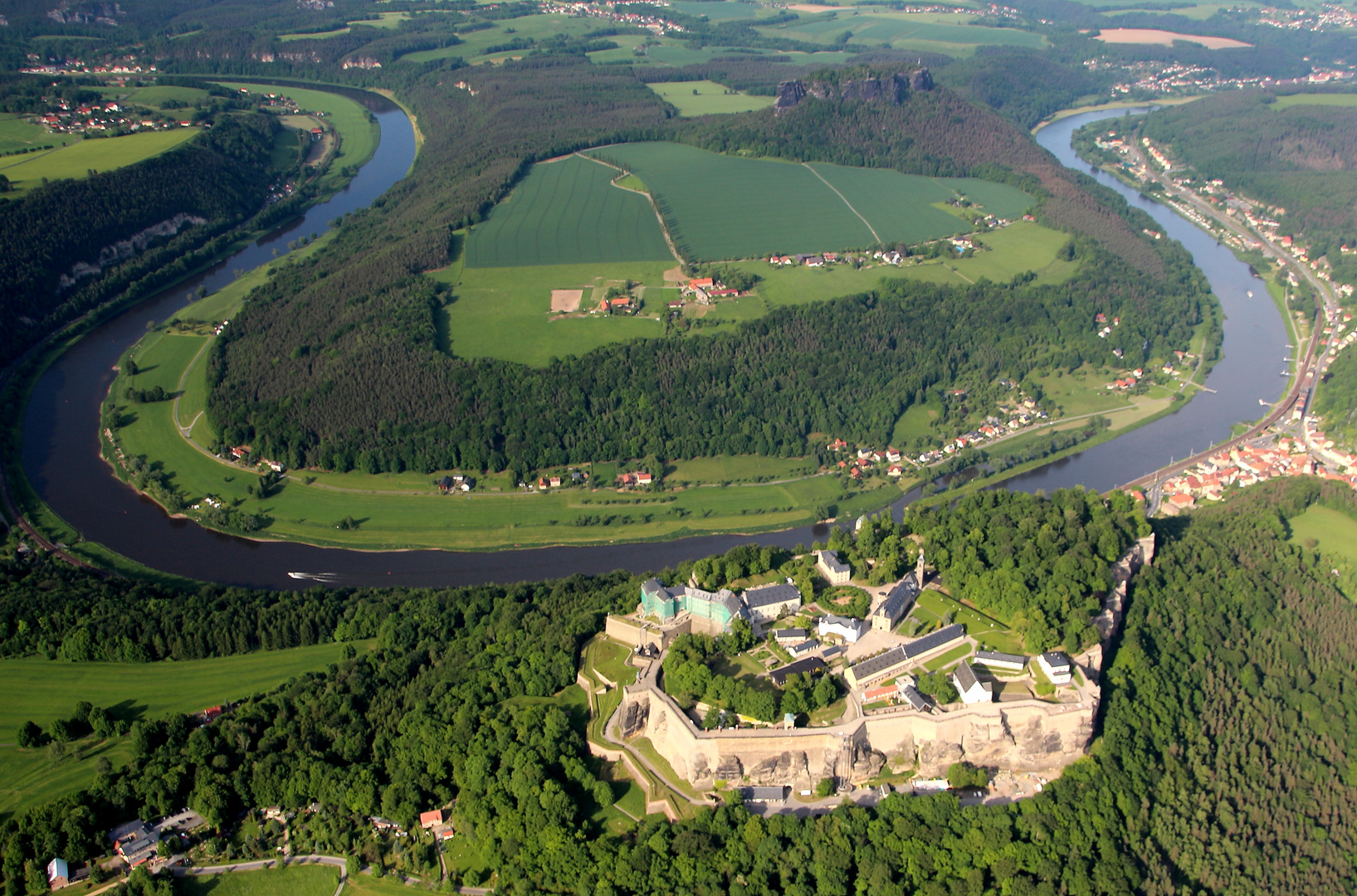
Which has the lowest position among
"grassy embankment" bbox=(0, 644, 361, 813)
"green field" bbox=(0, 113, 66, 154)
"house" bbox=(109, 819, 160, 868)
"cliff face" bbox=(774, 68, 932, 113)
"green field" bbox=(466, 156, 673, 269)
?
"grassy embankment" bbox=(0, 644, 361, 813)

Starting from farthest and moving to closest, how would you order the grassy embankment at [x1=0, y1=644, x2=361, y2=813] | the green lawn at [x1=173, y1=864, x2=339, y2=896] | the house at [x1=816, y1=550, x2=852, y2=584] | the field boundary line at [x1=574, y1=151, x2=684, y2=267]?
1. the field boundary line at [x1=574, y1=151, x2=684, y2=267]
2. the house at [x1=816, y1=550, x2=852, y2=584]
3. the grassy embankment at [x1=0, y1=644, x2=361, y2=813]
4. the green lawn at [x1=173, y1=864, x2=339, y2=896]

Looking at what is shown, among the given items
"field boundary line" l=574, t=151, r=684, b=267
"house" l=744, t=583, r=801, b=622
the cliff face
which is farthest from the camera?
the cliff face

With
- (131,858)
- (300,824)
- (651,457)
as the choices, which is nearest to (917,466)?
(651,457)

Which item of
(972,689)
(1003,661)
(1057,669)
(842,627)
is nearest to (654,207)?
(842,627)

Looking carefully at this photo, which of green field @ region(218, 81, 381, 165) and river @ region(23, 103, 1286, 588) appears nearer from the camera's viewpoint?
river @ region(23, 103, 1286, 588)

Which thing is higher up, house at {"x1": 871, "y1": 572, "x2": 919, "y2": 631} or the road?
house at {"x1": 871, "y1": 572, "x2": 919, "y2": 631}

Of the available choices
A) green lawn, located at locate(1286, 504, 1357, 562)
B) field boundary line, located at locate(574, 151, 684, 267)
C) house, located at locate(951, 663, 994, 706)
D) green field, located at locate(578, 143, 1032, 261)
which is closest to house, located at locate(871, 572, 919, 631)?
house, located at locate(951, 663, 994, 706)

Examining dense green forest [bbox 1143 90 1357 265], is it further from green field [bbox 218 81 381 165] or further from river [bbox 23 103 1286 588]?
green field [bbox 218 81 381 165]

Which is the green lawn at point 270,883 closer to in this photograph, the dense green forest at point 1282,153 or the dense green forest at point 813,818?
the dense green forest at point 813,818
